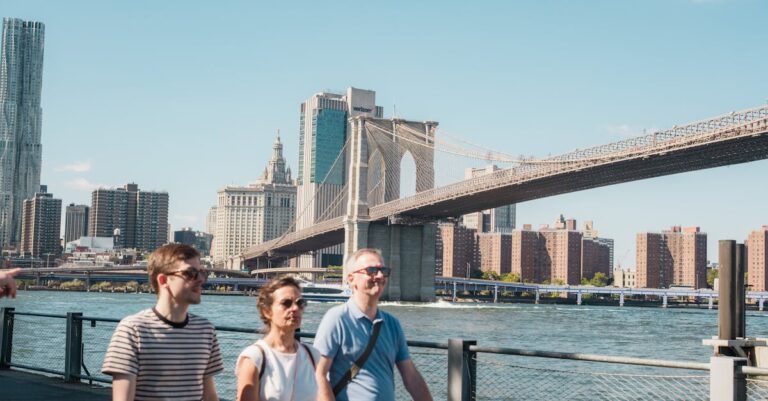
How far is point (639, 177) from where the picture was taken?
49531 mm

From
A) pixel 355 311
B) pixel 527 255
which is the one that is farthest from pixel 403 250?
pixel 527 255

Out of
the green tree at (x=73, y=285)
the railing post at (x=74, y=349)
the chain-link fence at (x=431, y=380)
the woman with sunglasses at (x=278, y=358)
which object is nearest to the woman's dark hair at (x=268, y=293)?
the woman with sunglasses at (x=278, y=358)

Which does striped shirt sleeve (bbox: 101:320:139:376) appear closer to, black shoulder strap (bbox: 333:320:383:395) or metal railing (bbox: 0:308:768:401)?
black shoulder strap (bbox: 333:320:383:395)

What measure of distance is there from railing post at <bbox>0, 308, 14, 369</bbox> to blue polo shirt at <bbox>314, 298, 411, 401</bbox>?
7299mm

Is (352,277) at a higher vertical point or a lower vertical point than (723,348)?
higher

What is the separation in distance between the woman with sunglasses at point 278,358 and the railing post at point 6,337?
24.6 feet

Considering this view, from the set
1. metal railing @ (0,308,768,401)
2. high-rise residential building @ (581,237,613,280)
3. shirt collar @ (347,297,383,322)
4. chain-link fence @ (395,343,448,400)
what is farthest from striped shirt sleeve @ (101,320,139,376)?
high-rise residential building @ (581,237,613,280)

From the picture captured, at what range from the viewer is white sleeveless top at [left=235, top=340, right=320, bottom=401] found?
13.5ft

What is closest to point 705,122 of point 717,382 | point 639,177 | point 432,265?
point 639,177

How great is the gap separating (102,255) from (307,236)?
94789mm

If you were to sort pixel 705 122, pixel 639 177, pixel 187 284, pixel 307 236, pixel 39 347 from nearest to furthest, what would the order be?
pixel 187 284 < pixel 39 347 < pixel 705 122 < pixel 639 177 < pixel 307 236

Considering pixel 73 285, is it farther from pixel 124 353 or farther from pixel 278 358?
pixel 124 353

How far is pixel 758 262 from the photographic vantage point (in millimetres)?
148125

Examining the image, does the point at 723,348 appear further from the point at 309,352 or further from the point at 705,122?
the point at 705,122
